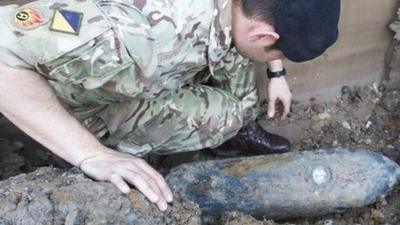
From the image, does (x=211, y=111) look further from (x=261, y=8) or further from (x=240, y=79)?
(x=261, y=8)

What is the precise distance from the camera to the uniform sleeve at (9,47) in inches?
68.1

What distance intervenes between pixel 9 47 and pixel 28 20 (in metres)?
0.08

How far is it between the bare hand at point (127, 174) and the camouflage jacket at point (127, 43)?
0.69 ft

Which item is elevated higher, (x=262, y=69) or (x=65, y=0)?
(x=65, y=0)

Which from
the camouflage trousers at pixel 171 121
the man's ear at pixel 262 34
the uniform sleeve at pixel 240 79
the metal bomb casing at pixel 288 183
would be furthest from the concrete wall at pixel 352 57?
the man's ear at pixel 262 34

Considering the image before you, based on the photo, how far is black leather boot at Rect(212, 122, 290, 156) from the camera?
2.75m

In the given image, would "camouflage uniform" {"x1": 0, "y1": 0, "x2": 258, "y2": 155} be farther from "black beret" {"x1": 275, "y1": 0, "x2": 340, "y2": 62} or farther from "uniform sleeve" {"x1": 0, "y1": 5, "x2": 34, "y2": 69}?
"black beret" {"x1": 275, "y1": 0, "x2": 340, "y2": 62}

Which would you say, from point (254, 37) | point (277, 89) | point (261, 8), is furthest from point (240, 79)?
point (261, 8)

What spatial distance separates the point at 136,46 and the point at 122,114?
587mm

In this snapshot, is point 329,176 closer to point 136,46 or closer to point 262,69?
point 262,69

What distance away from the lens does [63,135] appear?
1901mm

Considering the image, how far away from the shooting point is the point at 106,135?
2.47 meters

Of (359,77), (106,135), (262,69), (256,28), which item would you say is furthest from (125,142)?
(359,77)

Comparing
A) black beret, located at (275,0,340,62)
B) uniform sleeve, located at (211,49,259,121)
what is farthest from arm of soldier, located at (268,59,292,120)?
black beret, located at (275,0,340,62)
